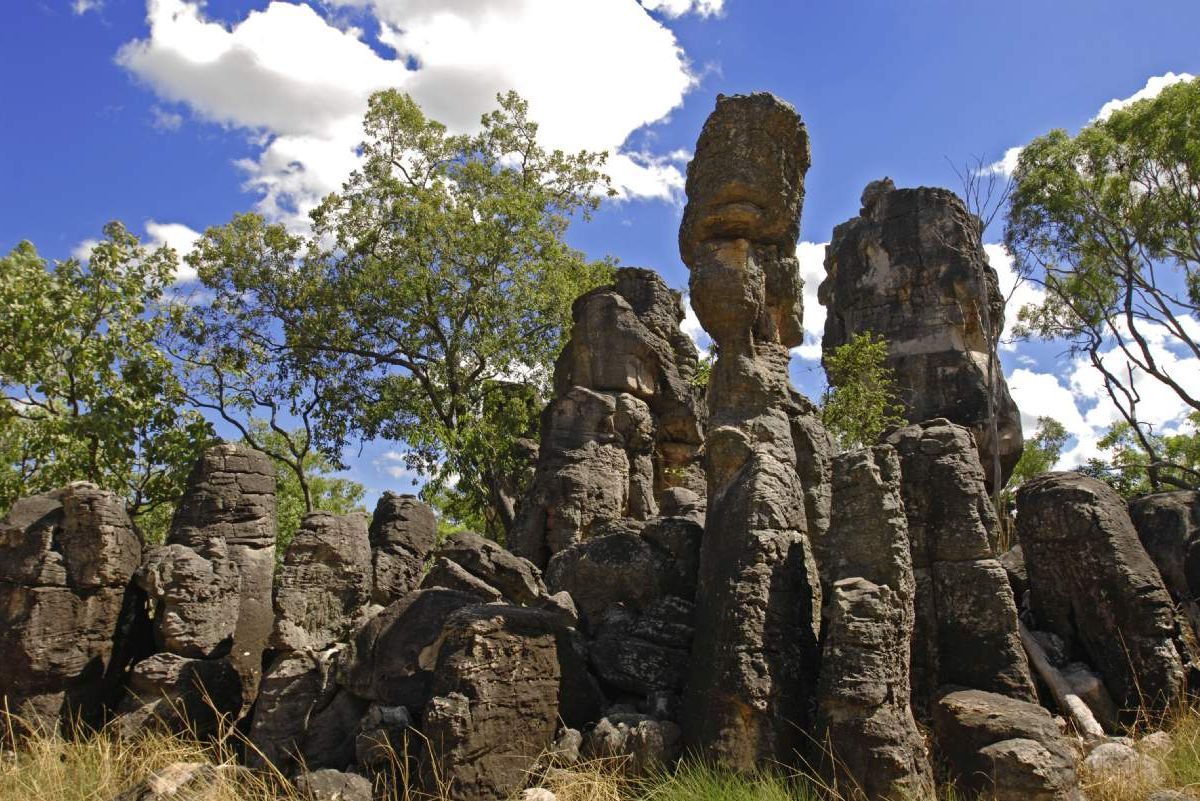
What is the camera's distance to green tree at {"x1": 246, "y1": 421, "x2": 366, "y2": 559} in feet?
65.7

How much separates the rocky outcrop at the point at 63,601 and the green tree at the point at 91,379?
14.9ft

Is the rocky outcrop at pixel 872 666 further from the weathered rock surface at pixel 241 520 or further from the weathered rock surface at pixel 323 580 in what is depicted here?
the weathered rock surface at pixel 241 520

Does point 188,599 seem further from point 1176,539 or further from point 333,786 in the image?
point 1176,539

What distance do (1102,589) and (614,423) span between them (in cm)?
715

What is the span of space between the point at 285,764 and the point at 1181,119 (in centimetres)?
1936

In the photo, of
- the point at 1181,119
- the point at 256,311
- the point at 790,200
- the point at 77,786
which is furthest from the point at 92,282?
the point at 1181,119

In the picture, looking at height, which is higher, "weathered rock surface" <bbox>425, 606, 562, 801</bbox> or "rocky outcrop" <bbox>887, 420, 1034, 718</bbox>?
"rocky outcrop" <bbox>887, 420, 1034, 718</bbox>

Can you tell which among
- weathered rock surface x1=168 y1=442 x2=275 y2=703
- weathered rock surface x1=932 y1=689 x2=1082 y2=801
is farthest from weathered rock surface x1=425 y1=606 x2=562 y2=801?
weathered rock surface x1=168 y1=442 x2=275 y2=703

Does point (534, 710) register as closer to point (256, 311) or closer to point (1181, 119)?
point (256, 311)

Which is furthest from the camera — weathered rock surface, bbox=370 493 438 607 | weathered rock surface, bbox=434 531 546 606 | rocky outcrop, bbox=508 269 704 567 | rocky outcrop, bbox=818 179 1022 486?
rocky outcrop, bbox=818 179 1022 486

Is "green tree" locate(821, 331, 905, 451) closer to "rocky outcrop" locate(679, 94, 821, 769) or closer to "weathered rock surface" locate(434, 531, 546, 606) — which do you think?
"rocky outcrop" locate(679, 94, 821, 769)

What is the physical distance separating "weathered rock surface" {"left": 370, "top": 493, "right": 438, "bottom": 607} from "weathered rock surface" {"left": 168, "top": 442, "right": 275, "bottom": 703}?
1006mm

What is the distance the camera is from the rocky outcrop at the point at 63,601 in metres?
7.85

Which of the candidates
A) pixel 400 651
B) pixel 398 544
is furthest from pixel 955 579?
pixel 398 544
